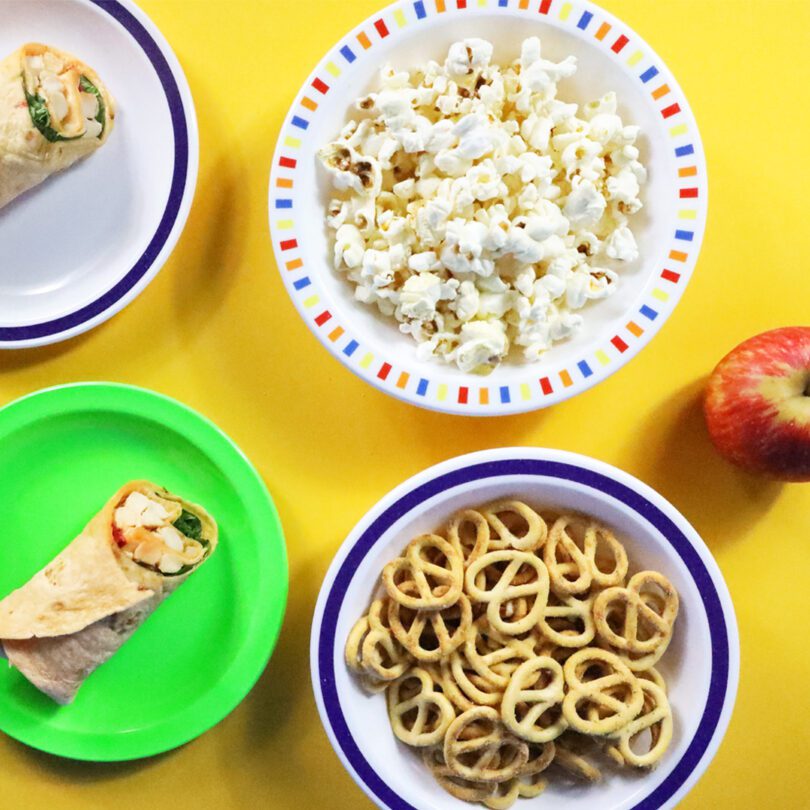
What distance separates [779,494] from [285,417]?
773 mm

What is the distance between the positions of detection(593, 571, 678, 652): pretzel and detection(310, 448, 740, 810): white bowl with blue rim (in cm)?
2

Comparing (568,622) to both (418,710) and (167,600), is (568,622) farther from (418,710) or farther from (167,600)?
(167,600)

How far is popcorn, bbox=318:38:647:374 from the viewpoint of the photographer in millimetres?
1038

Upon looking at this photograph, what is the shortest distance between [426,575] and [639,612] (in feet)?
0.96

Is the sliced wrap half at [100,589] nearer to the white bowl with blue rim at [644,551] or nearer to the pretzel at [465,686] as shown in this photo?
the white bowl with blue rim at [644,551]

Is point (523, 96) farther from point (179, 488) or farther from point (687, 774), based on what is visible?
point (687, 774)

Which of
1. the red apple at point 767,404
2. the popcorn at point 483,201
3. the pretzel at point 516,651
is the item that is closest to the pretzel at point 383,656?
the pretzel at point 516,651

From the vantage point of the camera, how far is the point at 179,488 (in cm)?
126

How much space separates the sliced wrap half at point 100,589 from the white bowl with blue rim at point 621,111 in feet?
1.30

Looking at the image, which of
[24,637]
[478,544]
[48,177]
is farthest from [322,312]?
[24,637]

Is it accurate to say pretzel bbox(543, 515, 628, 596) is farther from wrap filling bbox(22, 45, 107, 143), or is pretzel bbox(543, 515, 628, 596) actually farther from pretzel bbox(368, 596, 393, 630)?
wrap filling bbox(22, 45, 107, 143)

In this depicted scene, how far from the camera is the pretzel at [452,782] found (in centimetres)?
112

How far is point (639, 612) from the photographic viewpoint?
110 centimetres

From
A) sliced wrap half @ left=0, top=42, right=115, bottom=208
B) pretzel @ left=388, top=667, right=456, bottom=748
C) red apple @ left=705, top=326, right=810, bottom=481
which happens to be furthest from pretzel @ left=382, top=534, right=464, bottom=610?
sliced wrap half @ left=0, top=42, right=115, bottom=208
